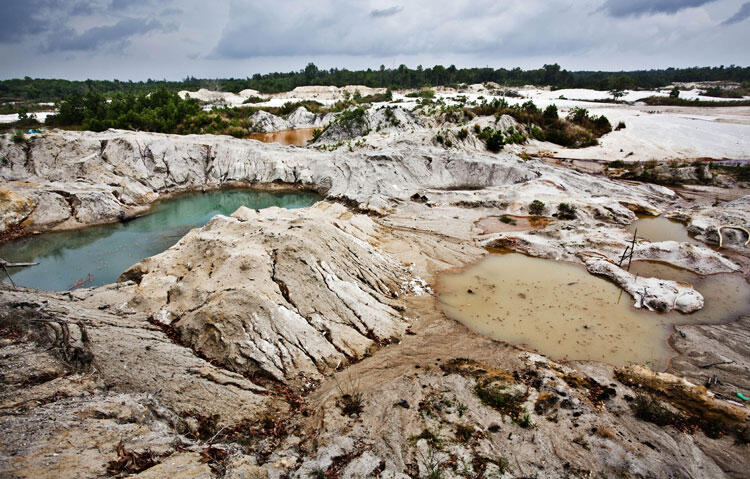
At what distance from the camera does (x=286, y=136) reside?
206ft

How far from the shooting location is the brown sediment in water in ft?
73.6

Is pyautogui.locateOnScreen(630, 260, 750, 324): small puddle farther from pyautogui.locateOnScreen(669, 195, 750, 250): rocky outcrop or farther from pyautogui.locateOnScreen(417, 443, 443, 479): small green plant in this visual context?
pyautogui.locateOnScreen(417, 443, 443, 479): small green plant

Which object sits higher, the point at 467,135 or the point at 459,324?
the point at 467,135

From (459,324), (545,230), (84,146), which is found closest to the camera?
(459,324)

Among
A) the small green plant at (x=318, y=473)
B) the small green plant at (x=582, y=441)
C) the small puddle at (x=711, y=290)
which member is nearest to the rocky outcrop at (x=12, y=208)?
the small green plant at (x=318, y=473)

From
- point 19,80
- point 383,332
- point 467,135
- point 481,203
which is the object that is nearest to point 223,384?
point 383,332

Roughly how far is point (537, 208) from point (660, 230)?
7549 mm

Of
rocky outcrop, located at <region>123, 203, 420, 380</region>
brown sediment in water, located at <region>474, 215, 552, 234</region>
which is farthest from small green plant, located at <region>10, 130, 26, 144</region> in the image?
brown sediment in water, located at <region>474, 215, 552, 234</region>

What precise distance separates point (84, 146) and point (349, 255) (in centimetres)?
2943

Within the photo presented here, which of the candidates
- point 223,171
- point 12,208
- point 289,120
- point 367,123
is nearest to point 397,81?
point 289,120

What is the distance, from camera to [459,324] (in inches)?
518

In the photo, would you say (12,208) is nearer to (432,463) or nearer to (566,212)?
(432,463)

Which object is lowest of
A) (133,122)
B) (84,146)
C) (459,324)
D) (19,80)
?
(459,324)

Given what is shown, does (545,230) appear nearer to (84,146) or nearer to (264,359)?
(264,359)
